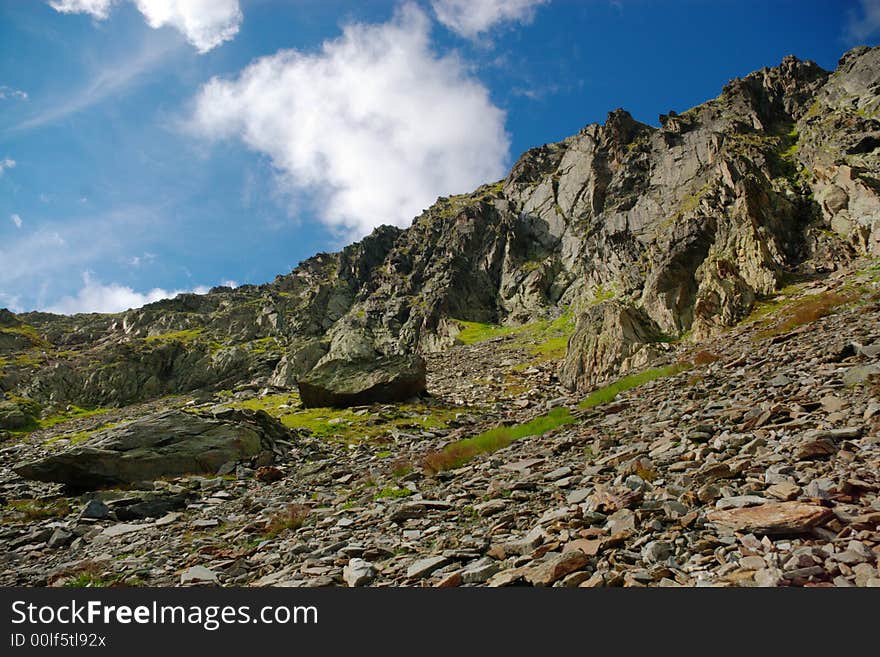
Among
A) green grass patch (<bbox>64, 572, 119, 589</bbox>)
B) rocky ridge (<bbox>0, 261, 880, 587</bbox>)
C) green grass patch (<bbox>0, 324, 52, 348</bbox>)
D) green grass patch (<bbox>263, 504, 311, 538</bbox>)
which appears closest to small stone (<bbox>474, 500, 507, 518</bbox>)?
rocky ridge (<bbox>0, 261, 880, 587</bbox>)

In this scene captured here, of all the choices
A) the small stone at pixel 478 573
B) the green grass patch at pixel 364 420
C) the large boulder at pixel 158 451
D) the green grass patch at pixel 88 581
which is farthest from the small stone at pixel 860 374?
the large boulder at pixel 158 451

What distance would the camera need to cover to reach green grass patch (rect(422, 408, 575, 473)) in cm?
1454

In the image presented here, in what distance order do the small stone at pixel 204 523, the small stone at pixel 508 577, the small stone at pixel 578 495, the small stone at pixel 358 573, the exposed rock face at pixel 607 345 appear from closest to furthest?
the small stone at pixel 508 577 → the small stone at pixel 358 573 → the small stone at pixel 578 495 → the small stone at pixel 204 523 → the exposed rock face at pixel 607 345

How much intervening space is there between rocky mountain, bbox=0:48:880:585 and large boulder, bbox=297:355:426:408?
0.17 metres

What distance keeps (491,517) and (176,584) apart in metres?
5.72

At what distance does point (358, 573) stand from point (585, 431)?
31.0ft

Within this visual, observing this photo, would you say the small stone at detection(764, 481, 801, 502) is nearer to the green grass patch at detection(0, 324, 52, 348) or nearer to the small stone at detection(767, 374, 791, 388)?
the small stone at detection(767, 374, 791, 388)

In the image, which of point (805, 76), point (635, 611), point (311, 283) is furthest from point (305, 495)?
point (311, 283)

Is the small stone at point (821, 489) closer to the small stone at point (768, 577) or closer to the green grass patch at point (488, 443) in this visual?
the small stone at point (768, 577)

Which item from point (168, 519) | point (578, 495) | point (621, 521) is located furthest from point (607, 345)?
point (621, 521)

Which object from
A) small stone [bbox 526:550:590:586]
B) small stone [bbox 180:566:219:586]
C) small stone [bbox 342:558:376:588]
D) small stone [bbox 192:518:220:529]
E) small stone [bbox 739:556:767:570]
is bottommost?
small stone [bbox 192:518:220:529]

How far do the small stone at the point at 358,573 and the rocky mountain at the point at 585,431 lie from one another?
0.05m

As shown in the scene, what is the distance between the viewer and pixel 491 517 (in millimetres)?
8297

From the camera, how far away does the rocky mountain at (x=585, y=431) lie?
604 cm
